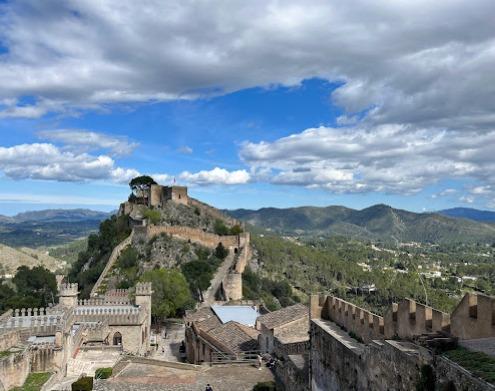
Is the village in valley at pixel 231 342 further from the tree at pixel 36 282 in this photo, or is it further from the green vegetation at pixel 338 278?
the green vegetation at pixel 338 278

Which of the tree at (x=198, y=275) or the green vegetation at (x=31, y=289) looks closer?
the green vegetation at (x=31, y=289)

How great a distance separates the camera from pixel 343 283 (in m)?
103

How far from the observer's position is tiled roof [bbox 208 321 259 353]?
28.7 meters

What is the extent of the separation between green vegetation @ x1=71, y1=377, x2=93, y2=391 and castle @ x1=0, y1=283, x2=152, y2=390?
105cm

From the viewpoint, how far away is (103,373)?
23.9 metres

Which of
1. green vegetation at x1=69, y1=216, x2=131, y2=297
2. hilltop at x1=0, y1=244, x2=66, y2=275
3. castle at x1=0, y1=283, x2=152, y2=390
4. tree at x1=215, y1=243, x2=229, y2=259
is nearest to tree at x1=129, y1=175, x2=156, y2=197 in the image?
green vegetation at x1=69, y1=216, x2=131, y2=297

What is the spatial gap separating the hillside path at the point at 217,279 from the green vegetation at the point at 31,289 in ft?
53.0

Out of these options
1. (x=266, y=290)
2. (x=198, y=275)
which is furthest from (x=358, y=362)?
(x=266, y=290)

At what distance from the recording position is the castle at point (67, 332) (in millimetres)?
22297

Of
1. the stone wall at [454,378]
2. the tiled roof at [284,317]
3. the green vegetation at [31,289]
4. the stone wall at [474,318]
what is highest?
the stone wall at [474,318]

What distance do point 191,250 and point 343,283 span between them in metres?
45.1

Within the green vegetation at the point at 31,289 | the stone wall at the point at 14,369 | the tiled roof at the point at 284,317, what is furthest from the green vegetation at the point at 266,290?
the stone wall at the point at 14,369

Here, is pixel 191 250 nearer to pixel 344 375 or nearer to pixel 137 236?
pixel 137 236

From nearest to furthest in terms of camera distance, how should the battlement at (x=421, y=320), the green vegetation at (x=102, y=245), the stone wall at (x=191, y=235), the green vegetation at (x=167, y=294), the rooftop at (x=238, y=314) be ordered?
the battlement at (x=421, y=320), the rooftop at (x=238, y=314), the green vegetation at (x=167, y=294), the green vegetation at (x=102, y=245), the stone wall at (x=191, y=235)
